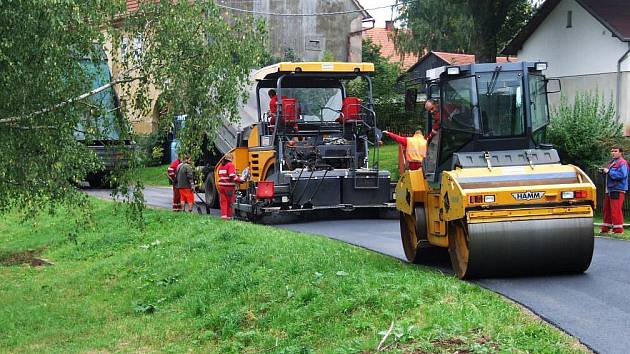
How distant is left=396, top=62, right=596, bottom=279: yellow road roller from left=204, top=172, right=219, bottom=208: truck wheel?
10.9 meters

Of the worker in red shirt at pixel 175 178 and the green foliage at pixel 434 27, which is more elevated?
the green foliage at pixel 434 27


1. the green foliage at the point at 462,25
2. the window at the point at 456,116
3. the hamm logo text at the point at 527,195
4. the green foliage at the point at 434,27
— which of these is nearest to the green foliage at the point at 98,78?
the window at the point at 456,116

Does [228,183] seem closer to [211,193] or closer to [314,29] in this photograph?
[211,193]

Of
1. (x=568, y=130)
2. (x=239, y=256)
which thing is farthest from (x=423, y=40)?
(x=239, y=256)

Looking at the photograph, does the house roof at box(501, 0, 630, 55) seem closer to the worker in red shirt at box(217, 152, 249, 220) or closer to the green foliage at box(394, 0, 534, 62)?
the green foliage at box(394, 0, 534, 62)

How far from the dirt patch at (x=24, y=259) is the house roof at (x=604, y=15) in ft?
55.1

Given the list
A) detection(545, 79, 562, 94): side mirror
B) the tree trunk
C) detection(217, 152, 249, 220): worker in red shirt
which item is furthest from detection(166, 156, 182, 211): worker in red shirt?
the tree trunk

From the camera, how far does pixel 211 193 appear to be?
22.4 meters

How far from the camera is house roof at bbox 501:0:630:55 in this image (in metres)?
24.8

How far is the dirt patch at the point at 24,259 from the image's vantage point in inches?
749

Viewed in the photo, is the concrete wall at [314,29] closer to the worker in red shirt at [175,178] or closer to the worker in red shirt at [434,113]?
the worker in red shirt at [175,178]

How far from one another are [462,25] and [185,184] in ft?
45.0

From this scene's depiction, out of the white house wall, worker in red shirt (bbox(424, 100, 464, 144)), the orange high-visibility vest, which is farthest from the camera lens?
the white house wall

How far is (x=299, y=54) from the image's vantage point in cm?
4175
